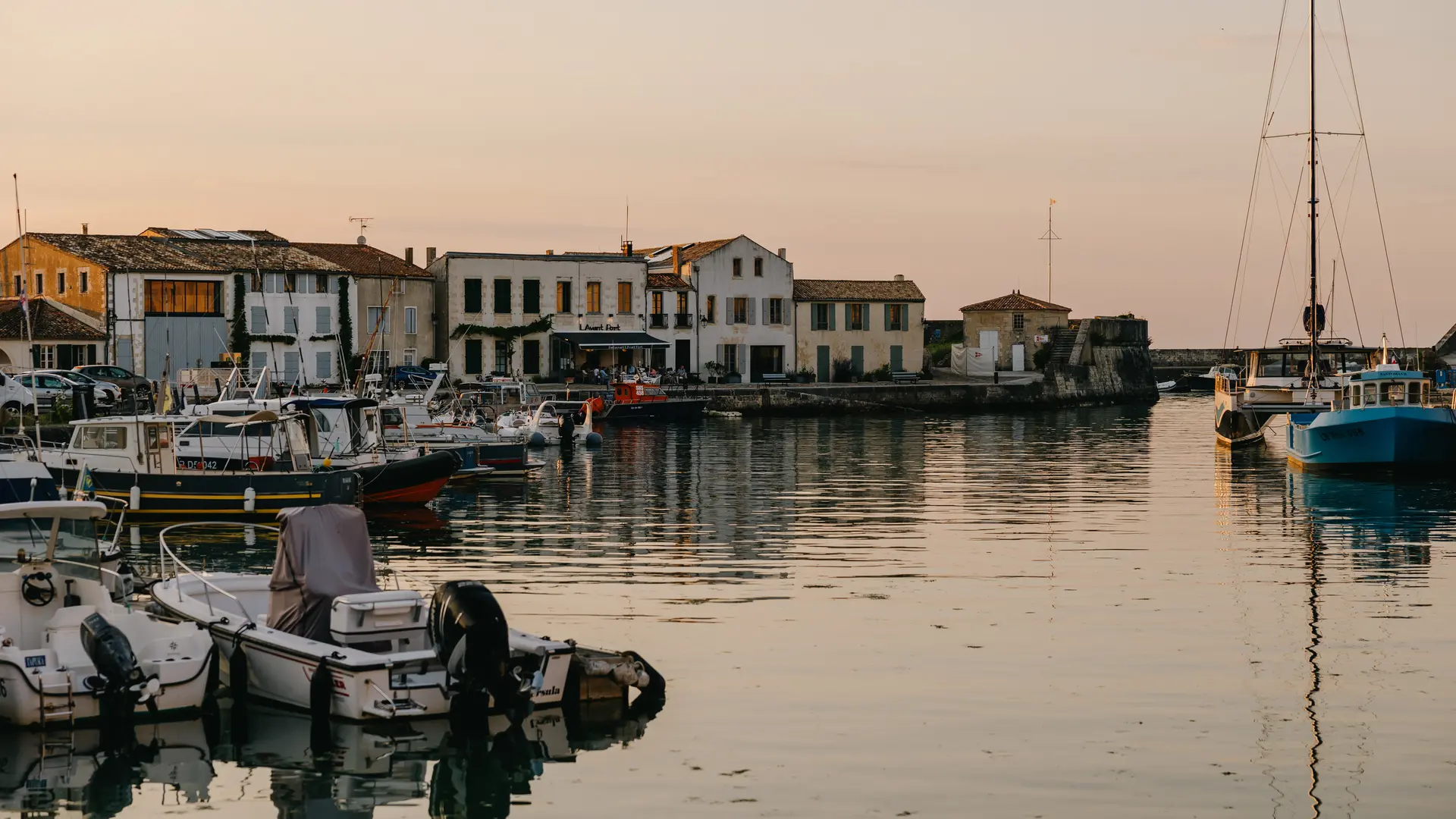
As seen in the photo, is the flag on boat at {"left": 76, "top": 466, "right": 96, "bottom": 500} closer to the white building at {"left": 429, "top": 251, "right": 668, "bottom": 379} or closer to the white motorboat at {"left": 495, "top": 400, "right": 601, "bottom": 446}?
the white motorboat at {"left": 495, "top": 400, "right": 601, "bottom": 446}

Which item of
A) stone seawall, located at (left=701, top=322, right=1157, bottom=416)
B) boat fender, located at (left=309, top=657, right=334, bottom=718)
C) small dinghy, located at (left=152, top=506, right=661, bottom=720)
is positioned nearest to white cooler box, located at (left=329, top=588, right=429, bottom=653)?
small dinghy, located at (left=152, top=506, right=661, bottom=720)

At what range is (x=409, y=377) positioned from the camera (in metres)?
57.7

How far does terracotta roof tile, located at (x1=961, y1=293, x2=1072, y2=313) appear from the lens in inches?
3504

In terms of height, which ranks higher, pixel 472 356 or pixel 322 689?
pixel 472 356

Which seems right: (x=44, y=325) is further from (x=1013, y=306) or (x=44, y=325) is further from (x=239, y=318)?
(x=1013, y=306)

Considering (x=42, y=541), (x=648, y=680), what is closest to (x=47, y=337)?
(x=42, y=541)

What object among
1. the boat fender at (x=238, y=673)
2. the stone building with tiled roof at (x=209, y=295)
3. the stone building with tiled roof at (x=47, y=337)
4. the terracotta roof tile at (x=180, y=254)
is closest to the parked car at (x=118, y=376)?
the stone building with tiled roof at (x=47, y=337)

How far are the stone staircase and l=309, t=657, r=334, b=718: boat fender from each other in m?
72.7

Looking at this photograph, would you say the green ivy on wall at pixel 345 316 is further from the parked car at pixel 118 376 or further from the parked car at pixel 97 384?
the parked car at pixel 97 384

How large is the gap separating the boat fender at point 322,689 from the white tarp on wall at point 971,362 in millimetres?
74231

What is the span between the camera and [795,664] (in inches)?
643

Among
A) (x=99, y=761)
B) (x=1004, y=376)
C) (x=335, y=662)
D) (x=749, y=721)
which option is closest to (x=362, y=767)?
(x=335, y=662)

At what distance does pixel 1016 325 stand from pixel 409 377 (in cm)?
4174

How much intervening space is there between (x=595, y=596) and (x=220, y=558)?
7.28 meters
